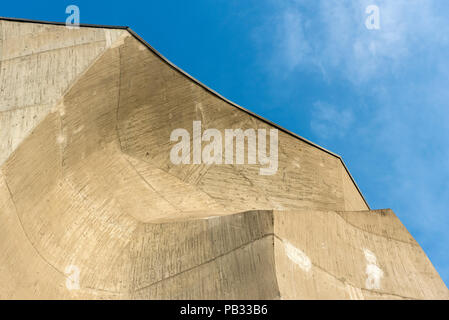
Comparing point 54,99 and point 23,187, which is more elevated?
point 54,99

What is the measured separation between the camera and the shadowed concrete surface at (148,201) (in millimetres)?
6688

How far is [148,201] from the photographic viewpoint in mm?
9109

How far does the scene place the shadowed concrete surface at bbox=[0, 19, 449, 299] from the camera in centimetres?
669

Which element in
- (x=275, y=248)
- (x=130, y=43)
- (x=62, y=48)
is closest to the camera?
(x=275, y=248)

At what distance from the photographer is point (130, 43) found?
878cm

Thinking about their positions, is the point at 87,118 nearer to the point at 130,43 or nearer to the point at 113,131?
the point at 113,131
